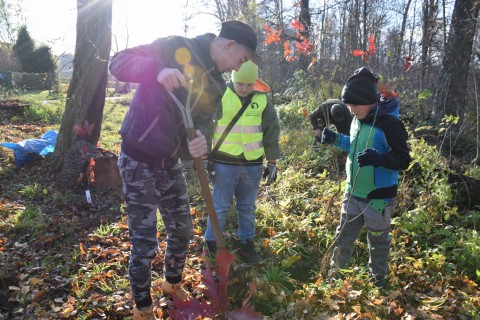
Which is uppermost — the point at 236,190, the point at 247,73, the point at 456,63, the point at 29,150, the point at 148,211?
the point at 456,63

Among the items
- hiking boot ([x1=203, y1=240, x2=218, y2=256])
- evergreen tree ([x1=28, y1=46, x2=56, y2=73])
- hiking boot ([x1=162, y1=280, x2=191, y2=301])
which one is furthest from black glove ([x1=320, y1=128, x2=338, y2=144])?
evergreen tree ([x1=28, y1=46, x2=56, y2=73])

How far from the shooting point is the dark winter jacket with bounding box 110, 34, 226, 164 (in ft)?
7.16

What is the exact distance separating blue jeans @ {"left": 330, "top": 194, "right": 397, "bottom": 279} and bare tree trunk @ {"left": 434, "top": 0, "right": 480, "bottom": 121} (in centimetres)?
565

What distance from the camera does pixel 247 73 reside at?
310cm

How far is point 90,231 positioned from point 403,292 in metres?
3.58

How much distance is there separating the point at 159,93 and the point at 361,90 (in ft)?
5.06

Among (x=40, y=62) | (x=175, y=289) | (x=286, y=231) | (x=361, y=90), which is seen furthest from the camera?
(x=40, y=62)

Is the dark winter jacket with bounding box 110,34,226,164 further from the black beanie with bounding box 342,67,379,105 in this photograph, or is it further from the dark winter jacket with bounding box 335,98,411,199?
the dark winter jacket with bounding box 335,98,411,199

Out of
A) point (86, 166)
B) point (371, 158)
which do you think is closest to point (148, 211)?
point (371, 158)

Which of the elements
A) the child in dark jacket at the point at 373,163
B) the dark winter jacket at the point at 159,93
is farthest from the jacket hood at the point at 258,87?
the dark winter jacket at the point at 159,93

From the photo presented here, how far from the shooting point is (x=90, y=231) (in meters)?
4.37

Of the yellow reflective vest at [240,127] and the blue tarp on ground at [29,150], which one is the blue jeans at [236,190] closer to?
the yellow reflective vest at [240,127]

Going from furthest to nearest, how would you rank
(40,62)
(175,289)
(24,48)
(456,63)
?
(40,62) → (24,48) → (456,63) → (175,289)

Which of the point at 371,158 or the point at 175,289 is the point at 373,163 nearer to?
the point at 371,158
